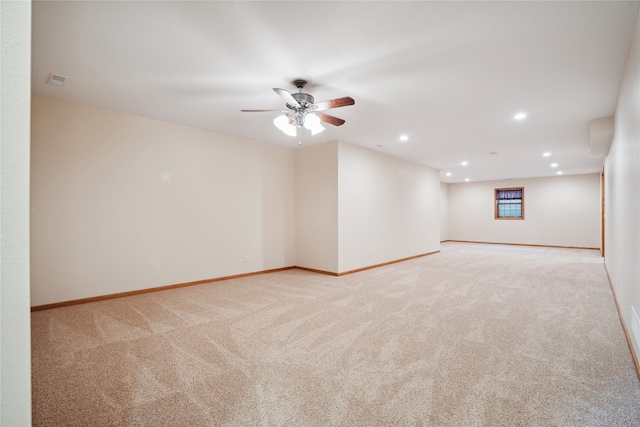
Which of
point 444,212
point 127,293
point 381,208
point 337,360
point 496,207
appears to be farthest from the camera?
point 444,212

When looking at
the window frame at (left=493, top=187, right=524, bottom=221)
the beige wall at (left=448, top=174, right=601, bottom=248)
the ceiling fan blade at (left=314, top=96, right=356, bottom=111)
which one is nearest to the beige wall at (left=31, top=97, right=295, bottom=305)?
the ceiling fan blade at (left=314, top=96, right=356, bottom=111)

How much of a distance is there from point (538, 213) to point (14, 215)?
13.0 m

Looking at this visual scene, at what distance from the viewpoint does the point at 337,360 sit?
93.4 inches

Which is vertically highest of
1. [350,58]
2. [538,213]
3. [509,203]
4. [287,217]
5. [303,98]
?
[350,58]

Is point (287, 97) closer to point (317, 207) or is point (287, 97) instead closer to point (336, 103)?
point (336, 103)

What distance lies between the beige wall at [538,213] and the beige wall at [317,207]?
28.2ft

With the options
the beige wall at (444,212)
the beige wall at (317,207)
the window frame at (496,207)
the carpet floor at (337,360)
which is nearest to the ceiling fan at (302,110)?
the carpet floor at (337,360)

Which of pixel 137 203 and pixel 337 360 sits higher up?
pixel 137 203

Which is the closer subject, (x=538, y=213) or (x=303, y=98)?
(x=303, y=98)

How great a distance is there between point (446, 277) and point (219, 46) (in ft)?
16.4

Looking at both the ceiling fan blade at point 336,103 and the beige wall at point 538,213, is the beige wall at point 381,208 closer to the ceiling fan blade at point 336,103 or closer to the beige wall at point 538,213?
the ceiling fan blade at point 336,103

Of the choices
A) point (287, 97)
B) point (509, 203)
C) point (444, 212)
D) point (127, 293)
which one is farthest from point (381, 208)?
point (509, 203)

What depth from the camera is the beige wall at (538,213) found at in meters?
9.64

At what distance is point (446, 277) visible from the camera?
213 inches
